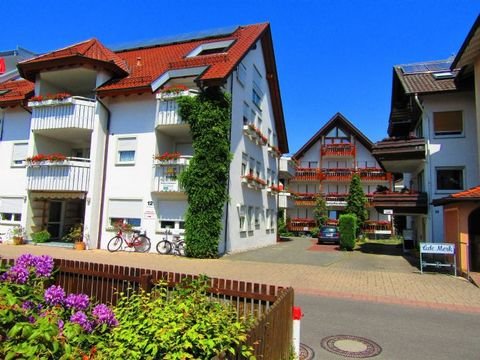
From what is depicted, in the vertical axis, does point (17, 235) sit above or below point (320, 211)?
below

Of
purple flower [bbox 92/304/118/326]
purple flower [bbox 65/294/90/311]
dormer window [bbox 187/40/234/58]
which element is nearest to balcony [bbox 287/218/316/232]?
dormer window [bbox 187/40/234/58]

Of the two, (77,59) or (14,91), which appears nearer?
(77,59)

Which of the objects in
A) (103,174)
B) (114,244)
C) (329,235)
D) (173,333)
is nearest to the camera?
(173,333)

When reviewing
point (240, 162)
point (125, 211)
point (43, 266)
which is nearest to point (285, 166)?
point (240, 162)

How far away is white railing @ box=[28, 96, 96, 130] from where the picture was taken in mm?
19562

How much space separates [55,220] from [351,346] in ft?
68.9

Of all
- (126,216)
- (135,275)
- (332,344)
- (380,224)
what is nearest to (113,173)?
(126,216)

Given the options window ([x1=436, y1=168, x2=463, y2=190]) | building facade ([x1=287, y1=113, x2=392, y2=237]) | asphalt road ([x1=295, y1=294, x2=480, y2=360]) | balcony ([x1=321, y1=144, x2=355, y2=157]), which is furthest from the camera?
balcony ([x1=321, y1=144, x2=355, y2=157])

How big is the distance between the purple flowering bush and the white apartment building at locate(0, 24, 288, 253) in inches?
558

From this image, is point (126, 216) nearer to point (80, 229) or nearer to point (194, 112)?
point (80, 229)

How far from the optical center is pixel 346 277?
12.7m

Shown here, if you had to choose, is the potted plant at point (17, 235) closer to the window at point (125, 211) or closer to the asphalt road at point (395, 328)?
the window at point (125, 211)

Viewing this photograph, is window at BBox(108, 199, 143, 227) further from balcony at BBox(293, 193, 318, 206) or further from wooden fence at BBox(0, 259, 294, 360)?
balcony at BBox(293, 193, 318, 206)

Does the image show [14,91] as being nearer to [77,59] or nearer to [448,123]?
[77,59]
